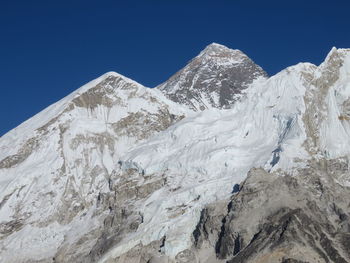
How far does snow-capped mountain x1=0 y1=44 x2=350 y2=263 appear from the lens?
14388cm

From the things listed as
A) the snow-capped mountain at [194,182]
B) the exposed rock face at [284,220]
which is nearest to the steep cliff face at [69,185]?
the snow-capped mountain at [194,182]

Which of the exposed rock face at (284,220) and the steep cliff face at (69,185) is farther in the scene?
the steep cliff face at (69,185)

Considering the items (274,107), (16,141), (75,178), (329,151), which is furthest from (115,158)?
(329,151)

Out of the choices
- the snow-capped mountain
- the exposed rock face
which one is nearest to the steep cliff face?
the snow-capped mountain

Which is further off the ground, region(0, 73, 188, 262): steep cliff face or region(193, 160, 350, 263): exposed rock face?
region(0, 73, 188, 262): steep cliff face

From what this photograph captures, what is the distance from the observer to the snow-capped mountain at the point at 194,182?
143875 mm

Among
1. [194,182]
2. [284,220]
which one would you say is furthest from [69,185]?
[284,220]

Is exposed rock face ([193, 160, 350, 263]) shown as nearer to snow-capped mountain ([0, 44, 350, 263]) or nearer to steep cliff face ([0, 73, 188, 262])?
snow-capped mountain ([0, 44, 350, 263])

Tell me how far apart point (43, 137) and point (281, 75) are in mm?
55305

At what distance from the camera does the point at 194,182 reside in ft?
532

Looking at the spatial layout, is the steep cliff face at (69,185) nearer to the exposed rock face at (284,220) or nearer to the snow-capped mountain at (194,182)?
the snow-capped mountain at (194,182)

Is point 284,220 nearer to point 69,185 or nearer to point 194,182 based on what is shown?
point 194,182

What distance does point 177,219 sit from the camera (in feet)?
497

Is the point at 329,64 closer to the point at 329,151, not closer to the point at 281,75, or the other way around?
the point at 281,75
